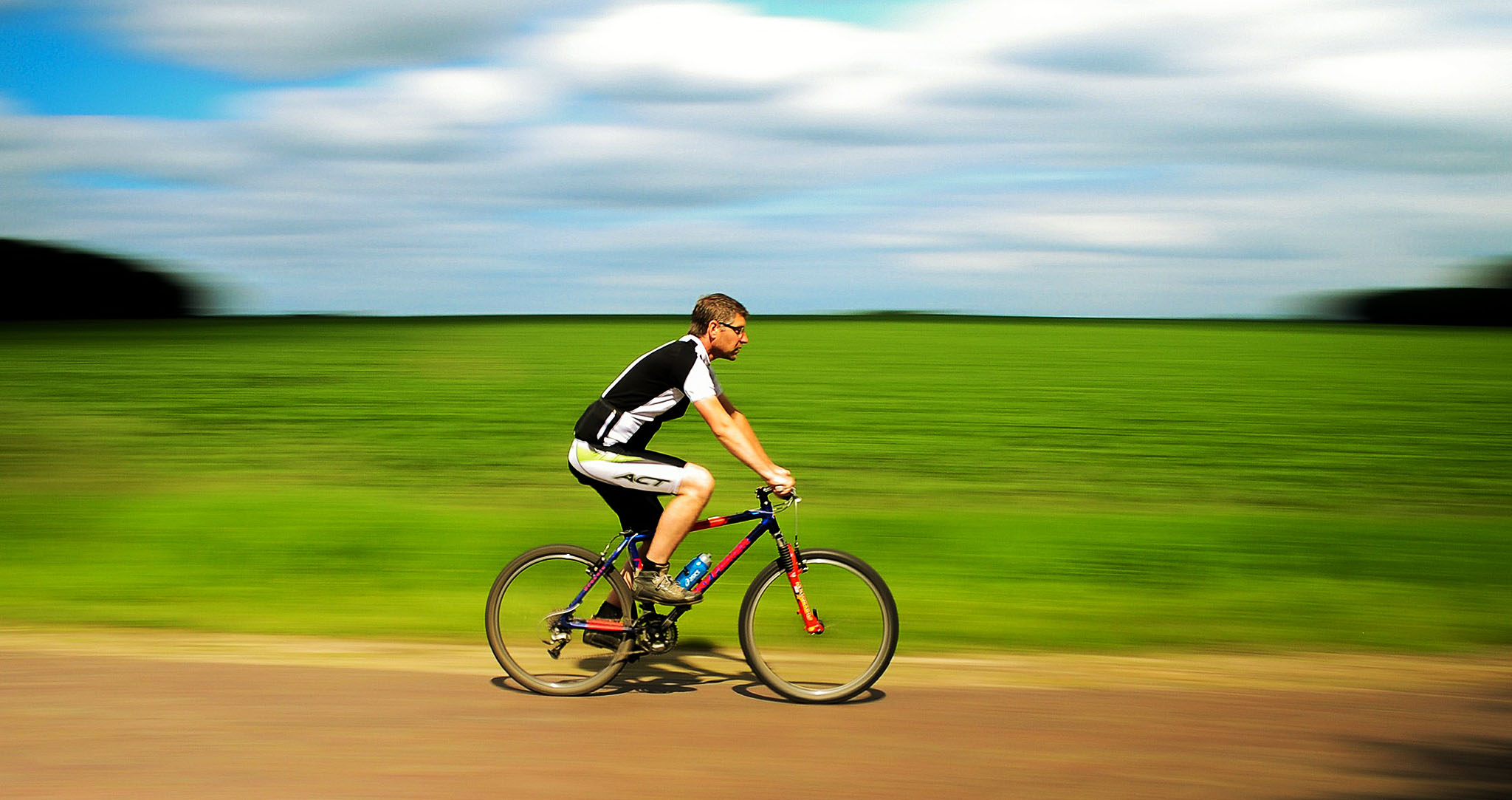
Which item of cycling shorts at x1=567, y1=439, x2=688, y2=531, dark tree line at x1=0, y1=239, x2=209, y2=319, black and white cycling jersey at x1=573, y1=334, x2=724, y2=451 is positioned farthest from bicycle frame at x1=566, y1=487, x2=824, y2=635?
dark tree line at x1=0, y1=239, x2=209, y2=319

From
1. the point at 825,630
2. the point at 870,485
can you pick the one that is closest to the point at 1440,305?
the point at 870,485

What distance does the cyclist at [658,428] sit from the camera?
238 inches

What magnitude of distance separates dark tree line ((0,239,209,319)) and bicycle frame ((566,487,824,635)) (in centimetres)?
4173

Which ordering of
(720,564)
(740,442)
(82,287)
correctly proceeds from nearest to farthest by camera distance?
1. (740,442)
2. (720,564)
3. (82,287)

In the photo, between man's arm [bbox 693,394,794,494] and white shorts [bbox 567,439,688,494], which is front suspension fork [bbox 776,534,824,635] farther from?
white shorts [bbox 567,439,688,494]

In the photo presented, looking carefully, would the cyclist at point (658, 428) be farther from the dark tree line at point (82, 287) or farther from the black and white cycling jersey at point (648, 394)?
the dark tree line at point (82, 287)

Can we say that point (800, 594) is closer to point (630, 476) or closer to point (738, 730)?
point (738, 730)

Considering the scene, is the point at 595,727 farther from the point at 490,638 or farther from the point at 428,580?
the point at 428,580

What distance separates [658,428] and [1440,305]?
46.9 meters

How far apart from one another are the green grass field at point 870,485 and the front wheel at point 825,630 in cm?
146

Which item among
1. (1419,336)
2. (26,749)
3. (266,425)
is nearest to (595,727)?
(26,749)

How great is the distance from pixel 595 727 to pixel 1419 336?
39122mm

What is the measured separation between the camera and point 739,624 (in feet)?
21.0

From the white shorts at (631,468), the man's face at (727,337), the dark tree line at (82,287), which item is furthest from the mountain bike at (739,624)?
the dark tree line at (82,287)
